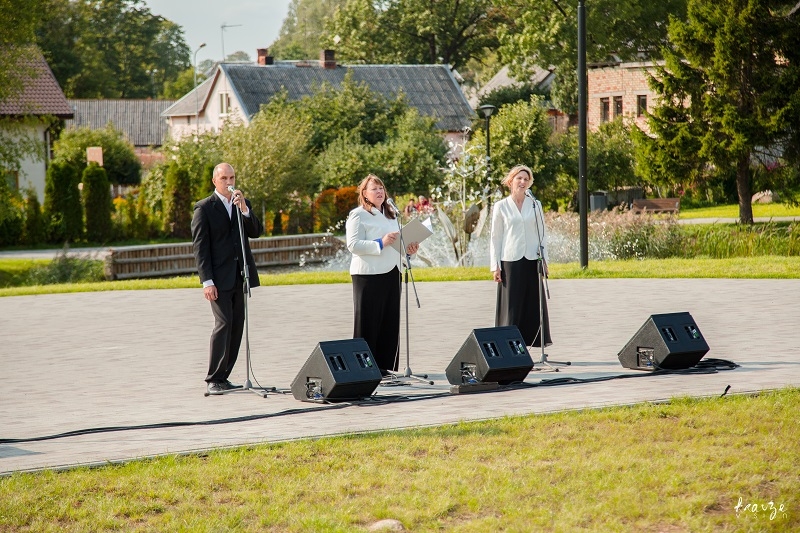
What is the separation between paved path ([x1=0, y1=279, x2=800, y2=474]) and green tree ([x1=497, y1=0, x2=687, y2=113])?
39.3 m

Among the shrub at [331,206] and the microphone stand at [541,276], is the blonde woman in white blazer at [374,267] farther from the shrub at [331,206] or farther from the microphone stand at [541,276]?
the shrub at [331,206]

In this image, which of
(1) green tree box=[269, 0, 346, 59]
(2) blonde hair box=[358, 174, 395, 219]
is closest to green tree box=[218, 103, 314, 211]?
(2) blonde hair box=[358, 174, 395, 219]

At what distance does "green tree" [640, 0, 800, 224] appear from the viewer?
32188mm

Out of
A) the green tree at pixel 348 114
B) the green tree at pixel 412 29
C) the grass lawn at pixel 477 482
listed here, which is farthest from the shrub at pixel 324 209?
the green tree at pixel 412 29

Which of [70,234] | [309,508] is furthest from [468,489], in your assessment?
[70,234]

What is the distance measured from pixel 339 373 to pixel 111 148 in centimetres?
5235

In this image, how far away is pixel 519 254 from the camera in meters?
11.4

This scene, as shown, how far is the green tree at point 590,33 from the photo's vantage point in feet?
189

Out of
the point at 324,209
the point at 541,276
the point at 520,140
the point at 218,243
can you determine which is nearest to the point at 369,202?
the point at 218,243

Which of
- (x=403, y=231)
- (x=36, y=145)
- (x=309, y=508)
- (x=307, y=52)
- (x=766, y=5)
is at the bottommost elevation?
(x=309, y=508)

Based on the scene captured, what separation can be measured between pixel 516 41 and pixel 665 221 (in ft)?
112

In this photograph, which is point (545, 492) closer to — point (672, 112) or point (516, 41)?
point (672, 112)

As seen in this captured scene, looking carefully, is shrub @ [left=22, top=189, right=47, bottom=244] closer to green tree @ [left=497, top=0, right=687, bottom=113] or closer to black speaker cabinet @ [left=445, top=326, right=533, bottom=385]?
green tree @ [left=497, top=0, right=687, bottom=113]

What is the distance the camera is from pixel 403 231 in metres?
10.0
